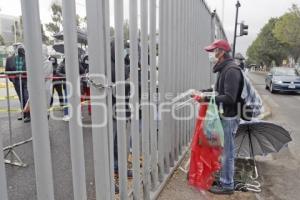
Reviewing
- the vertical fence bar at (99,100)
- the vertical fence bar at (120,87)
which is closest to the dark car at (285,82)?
the vertical fence bar at (120,87)

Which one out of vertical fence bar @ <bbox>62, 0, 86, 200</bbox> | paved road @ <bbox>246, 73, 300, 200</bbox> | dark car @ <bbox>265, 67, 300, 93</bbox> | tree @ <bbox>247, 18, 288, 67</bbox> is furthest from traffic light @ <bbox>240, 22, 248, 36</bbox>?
tree @ <bbox>247, 18, 288, 67</bbox>

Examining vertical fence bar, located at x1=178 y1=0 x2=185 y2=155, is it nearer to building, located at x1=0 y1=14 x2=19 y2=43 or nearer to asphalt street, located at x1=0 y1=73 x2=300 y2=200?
asphalt street, located at x1=0 y1=73 x2=300 y2=200

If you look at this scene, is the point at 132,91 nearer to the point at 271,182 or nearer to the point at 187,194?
the point at 187,194

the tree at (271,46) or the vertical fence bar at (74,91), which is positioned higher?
the tree at (271,46)

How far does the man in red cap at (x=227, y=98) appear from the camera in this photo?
3.84 m

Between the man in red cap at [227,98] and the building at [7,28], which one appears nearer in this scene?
the building at [7,28]

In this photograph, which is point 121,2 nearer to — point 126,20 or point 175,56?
point 126,20

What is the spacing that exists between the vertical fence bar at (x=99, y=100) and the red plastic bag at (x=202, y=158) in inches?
66.0

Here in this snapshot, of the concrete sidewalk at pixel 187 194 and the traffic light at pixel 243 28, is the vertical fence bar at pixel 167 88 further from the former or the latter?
the traffic light at pixel 243 28

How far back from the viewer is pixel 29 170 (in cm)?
444

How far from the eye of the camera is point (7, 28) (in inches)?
93.7

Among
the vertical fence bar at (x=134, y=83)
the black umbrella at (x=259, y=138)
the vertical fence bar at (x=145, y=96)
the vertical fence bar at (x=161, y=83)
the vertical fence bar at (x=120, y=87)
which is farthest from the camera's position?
the black umbrella at (x=259, y=138)

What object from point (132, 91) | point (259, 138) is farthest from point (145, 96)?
point (259, 138)

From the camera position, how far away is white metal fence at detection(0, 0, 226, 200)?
181 cm
